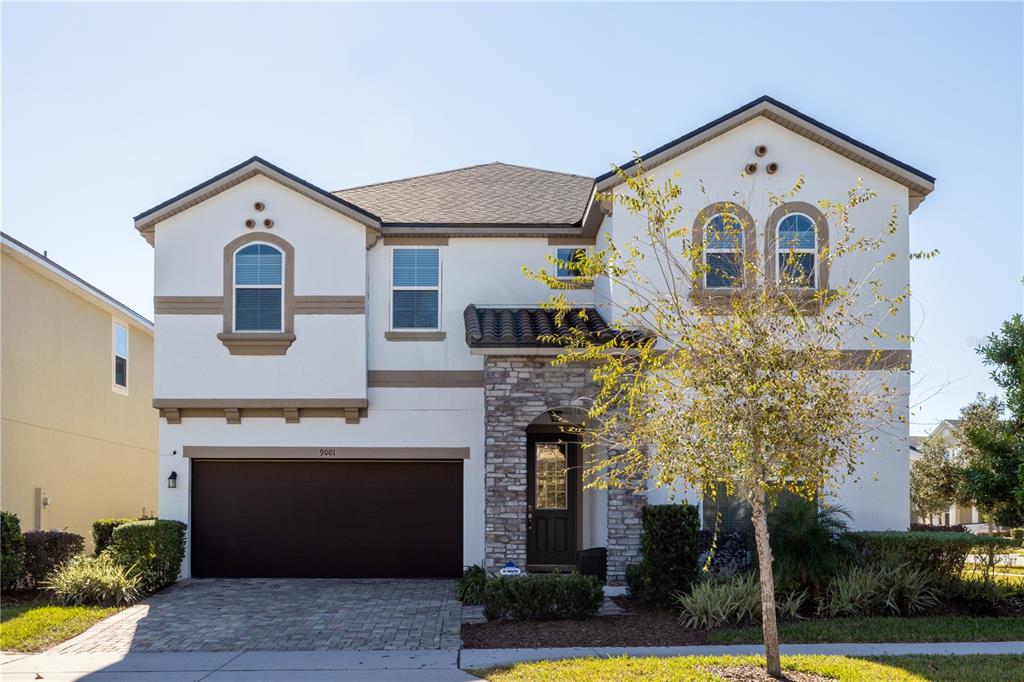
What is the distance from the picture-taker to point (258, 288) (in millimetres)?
16578

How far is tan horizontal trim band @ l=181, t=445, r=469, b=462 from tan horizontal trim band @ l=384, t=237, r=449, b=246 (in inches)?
140

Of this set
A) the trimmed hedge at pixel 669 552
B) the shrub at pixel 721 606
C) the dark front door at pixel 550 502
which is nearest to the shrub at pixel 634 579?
the trimmed hedge at pixel 669 552

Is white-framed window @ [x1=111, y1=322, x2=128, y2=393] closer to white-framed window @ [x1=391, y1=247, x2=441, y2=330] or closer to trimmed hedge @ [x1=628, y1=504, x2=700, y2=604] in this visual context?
white-framed window @ [x1=391, y1=247, x2=441, y2=330]

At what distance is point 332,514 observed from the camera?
1698 centimetres

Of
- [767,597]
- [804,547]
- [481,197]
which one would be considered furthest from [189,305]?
[767,597]

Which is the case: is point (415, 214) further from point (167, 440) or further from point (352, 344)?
point (167, 440)

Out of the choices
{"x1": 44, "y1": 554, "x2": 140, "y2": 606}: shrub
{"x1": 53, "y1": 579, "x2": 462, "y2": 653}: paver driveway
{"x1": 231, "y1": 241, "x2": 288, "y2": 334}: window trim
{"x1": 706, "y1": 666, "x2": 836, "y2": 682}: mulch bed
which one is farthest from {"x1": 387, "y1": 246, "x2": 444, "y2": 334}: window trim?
{"x1": 706, "y1": 666, "x2": 836, "y2": 682}: mulch bed

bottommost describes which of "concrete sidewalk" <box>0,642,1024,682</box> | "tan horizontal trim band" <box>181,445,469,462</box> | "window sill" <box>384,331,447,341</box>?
"concrete sidewalk" <box>0,642,1024,682</box>

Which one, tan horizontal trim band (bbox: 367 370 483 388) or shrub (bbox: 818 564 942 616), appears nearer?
shrub (bbox: 818 564 942 616)

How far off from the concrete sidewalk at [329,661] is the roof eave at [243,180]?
25.6 feet

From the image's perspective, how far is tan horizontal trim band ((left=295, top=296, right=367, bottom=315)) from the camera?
1639cm

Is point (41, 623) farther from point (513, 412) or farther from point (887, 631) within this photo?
point (887, 631)

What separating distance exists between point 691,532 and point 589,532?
13.0 ft

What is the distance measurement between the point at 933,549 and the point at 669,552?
12.0 feet
